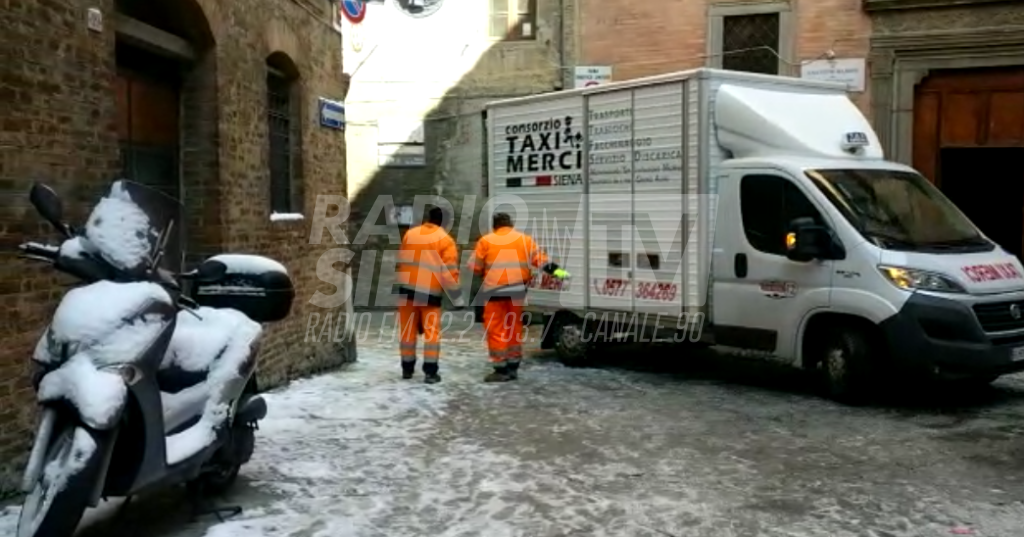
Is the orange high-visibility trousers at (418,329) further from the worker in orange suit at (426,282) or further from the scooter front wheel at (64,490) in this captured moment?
the scooter front wheel at (64,490)

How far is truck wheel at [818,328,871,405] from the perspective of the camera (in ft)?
26.1

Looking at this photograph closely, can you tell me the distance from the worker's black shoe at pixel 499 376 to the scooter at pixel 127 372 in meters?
4.34

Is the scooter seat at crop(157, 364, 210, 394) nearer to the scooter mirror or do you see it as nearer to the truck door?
the scooter mirror

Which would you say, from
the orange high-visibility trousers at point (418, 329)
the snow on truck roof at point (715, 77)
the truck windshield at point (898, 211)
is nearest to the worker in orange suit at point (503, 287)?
the orange high-visibility trousers at point (418, 329)

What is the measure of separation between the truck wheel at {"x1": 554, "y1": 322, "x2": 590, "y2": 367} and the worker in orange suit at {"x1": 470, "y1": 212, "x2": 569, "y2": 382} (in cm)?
100

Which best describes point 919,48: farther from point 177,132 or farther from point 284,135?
point 177,132

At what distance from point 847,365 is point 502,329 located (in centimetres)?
324

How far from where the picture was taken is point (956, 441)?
22.6ft

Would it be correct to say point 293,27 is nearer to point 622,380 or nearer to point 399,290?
point 399,290

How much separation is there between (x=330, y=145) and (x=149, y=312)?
6267mm

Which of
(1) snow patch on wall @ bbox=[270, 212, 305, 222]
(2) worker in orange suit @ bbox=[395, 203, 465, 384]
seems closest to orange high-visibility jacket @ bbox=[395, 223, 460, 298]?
(2) worker in orange suit @ bbox=[395, 203, 465, 384]

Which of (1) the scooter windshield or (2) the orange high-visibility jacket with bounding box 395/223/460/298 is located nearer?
(1) the scooter windshield

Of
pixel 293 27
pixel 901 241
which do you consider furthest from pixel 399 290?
pixel 901 241

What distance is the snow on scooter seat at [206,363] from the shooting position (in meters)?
4.69
